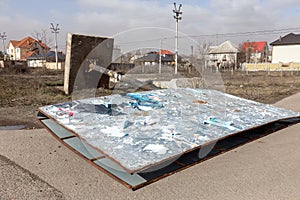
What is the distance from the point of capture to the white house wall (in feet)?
133

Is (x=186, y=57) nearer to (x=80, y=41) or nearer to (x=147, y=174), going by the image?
(x=80, y=41)

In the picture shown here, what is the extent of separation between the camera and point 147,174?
9.58ft

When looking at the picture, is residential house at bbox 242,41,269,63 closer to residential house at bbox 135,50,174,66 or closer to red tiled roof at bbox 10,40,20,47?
residential house at bbox 135,50,174,66

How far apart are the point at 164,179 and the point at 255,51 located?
193ft

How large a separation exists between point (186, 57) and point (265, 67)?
89.8 ft

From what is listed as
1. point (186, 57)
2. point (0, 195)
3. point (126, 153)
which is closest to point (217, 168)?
point (126, 153)

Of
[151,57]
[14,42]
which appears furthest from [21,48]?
[151,57]

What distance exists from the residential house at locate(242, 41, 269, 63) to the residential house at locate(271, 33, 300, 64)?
4368 mm

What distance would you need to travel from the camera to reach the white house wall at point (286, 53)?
40406mm

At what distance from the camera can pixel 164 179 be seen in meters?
2.87

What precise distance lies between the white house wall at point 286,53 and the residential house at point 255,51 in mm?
4113

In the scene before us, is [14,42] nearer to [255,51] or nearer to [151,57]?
[151,57]

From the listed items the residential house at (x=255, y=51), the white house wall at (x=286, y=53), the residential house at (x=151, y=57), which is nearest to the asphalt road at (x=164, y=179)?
the residential house at (x=151, y=57)

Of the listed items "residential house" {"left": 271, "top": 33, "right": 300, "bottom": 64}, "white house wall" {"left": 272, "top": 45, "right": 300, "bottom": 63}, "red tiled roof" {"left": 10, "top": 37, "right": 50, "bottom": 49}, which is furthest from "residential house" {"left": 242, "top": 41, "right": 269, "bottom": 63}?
"red tiled roof" {"left": 10, "top": 37, "right": 50, "bottom": 49}
